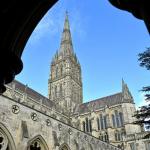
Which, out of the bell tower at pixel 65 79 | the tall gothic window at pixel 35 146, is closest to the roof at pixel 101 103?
the bell tower at pixel 65 79

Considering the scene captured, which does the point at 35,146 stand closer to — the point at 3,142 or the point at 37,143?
the point at 37,143

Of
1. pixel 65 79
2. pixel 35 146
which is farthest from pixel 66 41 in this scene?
pixel 35 146

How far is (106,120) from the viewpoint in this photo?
50156mm

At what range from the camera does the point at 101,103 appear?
186 feet

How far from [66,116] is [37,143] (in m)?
36.0

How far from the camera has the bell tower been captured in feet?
192

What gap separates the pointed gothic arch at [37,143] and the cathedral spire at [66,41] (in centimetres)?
5066

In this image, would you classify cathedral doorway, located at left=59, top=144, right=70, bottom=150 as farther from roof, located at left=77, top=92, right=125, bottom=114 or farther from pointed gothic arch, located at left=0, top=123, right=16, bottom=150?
roof, located at left=77, top=92, right=125, bottom=114

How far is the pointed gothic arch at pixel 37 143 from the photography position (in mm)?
17375

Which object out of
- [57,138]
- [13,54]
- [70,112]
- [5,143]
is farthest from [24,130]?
[70,112]

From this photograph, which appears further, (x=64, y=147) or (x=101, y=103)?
(x=101, y=103)

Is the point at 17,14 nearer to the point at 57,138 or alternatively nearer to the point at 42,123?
the point at 42,123

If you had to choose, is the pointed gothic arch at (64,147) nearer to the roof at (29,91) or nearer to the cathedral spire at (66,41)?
the roof at (29,91)

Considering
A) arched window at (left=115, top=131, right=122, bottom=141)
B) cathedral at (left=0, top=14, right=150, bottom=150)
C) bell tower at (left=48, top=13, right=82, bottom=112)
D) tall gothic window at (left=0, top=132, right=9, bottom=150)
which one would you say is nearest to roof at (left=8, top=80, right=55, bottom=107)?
cathedral at (left=0, top=14, right=150, bottom=150)
